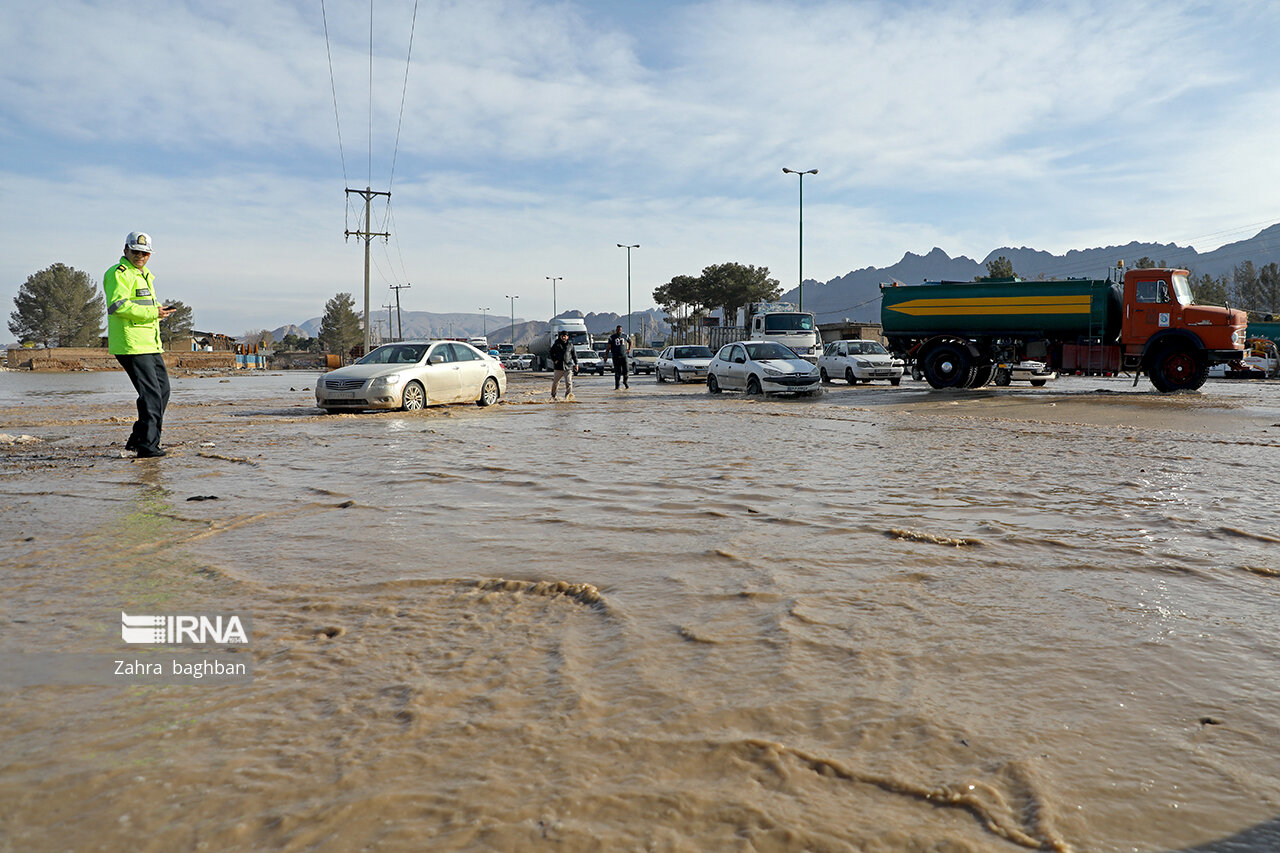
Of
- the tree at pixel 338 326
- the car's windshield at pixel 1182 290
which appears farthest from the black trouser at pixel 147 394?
the tree at pixel 338 326

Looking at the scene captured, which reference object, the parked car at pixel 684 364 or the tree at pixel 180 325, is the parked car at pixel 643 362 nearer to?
the parked car at pixel 684 364

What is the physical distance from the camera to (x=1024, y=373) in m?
23.3

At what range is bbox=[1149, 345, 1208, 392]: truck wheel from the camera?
20109 millimetres

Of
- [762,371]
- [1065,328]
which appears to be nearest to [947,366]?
[1065,328]

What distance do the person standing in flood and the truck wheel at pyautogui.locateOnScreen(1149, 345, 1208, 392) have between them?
805 inches

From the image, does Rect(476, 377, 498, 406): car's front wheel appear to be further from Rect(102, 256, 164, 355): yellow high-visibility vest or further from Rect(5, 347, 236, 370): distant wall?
Rect(5, 347, 236, 370): distant wall

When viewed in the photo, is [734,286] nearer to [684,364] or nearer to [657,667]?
[684,364]

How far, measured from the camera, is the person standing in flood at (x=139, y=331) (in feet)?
27.4

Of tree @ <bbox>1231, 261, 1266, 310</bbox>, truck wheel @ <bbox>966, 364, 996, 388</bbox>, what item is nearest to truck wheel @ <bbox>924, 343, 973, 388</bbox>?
truck wheel @ <bbox>966, 364, 996, 388</bbox>

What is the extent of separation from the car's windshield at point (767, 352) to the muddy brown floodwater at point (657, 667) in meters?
14.6

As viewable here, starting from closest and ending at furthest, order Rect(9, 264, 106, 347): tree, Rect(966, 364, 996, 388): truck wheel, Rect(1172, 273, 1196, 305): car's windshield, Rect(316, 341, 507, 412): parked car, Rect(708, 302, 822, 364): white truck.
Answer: Rect(316, 341, 507, 412): parked car, Rect(1172, 273, 1196, 305): car's windshield, Rect(966, 364, 996, 388): truck wheel, Rect(708, 302, 822, 364): white truck, Rect(9, 264, 106, 347): tree

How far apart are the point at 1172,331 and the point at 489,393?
15547 mm

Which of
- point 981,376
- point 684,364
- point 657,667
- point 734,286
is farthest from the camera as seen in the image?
point 734,286

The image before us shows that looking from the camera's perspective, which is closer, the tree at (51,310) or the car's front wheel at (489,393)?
the car's front wheel at (489,393)
